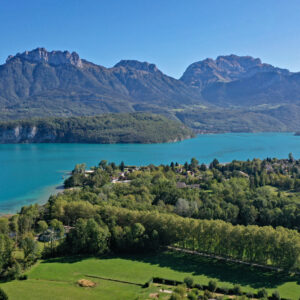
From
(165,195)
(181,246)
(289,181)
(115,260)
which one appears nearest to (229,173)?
(289,181)

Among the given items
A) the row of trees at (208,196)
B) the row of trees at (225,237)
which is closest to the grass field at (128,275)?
the row of trees at (225,237)

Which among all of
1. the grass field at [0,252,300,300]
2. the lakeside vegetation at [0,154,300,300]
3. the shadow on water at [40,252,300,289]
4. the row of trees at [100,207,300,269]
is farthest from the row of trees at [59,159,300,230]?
the grass field at [0,252,300,300]

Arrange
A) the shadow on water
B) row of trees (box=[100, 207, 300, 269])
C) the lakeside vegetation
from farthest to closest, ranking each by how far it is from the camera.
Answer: row of trees (box=[100, 207, 300, 269]) < the lakeside vegetation < the shadow on water

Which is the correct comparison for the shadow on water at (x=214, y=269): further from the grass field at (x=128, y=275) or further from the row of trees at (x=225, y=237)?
the row of trees at (x=225, y=237)

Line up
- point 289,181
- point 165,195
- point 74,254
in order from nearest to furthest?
point 74,254 → point 165,195 → point 289,181

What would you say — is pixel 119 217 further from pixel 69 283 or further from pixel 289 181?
pixel 289 181

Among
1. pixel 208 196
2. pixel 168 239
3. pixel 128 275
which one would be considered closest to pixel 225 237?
pixel 168 239

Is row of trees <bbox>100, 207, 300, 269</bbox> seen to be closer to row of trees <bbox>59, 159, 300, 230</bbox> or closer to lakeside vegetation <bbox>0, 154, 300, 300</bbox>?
lakeside vegetation <bbox>0, 154, 300, 300</bbox>

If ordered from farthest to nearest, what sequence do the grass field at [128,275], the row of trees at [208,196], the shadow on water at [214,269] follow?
the row of trees at [208,196] → the shadow on water at [214,269] → the grass field at [128,275]

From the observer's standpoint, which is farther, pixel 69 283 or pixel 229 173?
pixel 229 173
